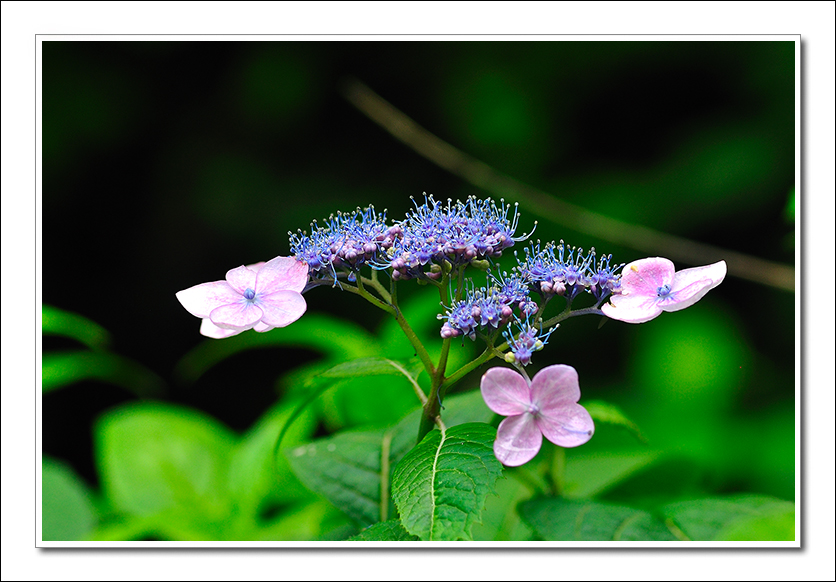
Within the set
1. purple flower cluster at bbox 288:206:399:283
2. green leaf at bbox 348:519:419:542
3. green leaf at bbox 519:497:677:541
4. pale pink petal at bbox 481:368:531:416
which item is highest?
purple flower cluster at bbox 288:206:399:283

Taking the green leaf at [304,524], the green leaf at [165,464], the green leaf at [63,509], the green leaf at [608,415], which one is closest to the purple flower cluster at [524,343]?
the green leaf at [608,415]

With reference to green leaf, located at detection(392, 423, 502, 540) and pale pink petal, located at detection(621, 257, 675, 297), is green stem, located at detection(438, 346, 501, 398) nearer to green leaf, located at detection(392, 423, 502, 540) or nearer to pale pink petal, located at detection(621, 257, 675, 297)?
green leaf, located at detection(392, 423, 502, 540)

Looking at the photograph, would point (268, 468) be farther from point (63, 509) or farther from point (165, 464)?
point (63, 509)

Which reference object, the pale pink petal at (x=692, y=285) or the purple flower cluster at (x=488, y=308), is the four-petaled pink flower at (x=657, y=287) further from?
the purple flower cluster at (x=488, y=308)

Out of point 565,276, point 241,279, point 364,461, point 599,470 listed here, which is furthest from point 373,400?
point 565,276

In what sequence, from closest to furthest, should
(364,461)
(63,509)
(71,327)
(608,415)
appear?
(608,415), (364,461), (63,509), (71,327)

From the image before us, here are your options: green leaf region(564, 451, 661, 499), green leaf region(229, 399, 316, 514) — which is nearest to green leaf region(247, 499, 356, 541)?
green leaf region(229, 399, 316, 514)
